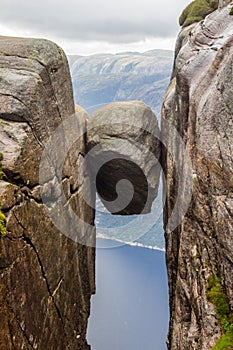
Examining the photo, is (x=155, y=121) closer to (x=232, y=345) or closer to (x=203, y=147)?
(x=203, y=147)

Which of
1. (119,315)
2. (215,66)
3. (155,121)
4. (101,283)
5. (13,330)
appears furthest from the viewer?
(101,283)

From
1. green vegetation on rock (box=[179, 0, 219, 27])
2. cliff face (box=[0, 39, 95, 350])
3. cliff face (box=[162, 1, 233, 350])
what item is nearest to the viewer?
cliff face (box=[162, 1, 233, 350])

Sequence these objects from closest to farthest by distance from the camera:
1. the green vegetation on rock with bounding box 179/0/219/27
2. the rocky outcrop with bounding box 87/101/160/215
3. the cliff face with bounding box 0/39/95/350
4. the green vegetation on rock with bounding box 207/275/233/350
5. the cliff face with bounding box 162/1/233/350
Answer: the green vegetation on rock with bounding box 207/275/233/350, the cliff face with bounding box 162/1/233/350, the cliff face with bounding box 0/39/95/350, the rocky outcrop with bounding box 87/101/160/215, the green vegetation on rock with bounding box 179/0/219/27

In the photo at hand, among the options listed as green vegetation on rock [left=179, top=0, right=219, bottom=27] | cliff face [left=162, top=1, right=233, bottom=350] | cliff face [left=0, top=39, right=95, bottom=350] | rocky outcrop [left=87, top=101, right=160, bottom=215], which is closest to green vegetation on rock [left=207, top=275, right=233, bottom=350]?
cliff face [left=162, top=1, right=233, bottom=350]

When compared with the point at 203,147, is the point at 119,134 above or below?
above

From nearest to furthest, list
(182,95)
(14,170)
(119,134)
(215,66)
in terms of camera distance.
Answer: (14,170)
(215,66)
(182,95)
(119,134)

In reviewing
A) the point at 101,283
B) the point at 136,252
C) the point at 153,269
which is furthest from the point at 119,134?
the point at 136,252

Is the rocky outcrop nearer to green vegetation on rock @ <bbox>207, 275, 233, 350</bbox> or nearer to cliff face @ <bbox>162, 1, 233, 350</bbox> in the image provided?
cliff face @ <bbox>162, 1, 233, 350</bbox>
